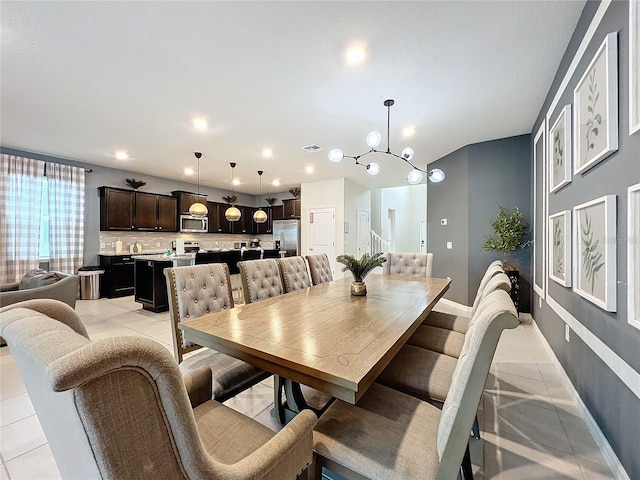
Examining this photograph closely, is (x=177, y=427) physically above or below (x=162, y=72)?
below

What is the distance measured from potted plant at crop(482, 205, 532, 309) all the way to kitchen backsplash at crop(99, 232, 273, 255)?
6429 millimetres

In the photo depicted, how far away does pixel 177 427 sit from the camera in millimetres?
576

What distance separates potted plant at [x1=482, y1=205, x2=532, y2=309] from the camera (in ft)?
12.3

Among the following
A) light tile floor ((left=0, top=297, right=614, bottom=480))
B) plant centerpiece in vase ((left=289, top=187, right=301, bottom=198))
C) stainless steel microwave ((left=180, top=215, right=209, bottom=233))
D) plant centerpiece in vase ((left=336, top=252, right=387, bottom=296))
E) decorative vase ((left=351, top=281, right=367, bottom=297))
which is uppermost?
plant centerpiece in vase ((left=289, top=187, right=301, bottom=198))

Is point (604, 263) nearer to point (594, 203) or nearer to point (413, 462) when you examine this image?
point (594, 203)

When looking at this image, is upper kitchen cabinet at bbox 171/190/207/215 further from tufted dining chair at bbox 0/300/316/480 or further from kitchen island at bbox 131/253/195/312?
tufted dining chair at bbox 0/300/316/480

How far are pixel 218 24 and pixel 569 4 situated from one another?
2363 millimetres

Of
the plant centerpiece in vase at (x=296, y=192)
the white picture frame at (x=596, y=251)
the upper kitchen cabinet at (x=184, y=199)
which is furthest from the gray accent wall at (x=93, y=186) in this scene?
the white picture frame at (x=596, y=251)

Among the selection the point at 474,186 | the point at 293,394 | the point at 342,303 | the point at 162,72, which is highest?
the point at 162,72

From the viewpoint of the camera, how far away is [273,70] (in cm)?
251

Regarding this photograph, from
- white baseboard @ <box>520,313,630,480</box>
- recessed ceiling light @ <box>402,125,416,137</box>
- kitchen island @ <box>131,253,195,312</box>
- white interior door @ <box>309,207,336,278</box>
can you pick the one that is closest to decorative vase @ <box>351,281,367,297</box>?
white baseboard @ <box>520,313,630,480</box>

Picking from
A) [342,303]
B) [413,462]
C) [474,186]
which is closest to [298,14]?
[342,303]

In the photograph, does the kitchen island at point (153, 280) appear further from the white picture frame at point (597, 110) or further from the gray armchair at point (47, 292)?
the white picture frame at point (597, 110)

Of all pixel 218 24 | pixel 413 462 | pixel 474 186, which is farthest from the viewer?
pixel 474 186
